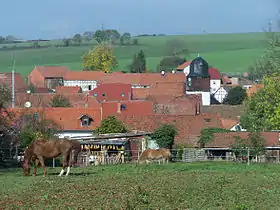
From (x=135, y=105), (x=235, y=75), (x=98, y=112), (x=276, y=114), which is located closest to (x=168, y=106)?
(x=135, y=105)

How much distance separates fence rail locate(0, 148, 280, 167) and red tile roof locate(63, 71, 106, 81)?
284 feet

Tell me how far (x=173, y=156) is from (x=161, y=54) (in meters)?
112

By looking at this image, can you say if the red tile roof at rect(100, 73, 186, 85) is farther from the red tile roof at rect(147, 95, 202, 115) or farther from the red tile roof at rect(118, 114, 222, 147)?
the red tile roof at rect(118, 114, 222, 147)

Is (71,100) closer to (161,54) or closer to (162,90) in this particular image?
(162,90)

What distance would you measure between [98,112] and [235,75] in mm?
99257

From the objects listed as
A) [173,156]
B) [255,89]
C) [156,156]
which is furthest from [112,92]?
[156,156]

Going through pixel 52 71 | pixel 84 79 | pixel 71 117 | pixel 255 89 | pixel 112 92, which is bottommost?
pixel 71 117

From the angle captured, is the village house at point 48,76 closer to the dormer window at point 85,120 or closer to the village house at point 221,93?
the village house at point 221,93

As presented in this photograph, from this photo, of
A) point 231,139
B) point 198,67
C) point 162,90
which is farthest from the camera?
point 198,67

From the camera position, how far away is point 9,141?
41594 mm

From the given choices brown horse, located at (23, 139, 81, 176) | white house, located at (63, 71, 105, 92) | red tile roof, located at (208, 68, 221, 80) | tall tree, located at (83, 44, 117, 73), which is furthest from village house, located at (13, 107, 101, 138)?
red tile roof, located at (208, 68, 221, 80)

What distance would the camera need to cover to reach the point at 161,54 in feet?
510

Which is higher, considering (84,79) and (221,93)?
(84,79)

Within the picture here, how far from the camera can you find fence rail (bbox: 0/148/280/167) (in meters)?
39.8
